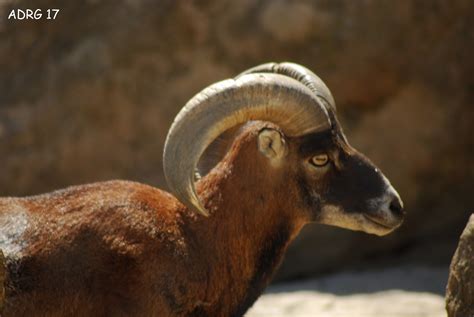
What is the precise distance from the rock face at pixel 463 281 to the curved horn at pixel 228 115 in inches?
52.5

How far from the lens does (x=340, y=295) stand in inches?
475

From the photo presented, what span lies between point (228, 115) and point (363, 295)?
512cm

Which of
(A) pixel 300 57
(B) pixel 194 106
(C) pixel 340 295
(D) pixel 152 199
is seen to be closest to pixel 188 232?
(D) pixel 152 199

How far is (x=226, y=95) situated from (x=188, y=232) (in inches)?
41.6

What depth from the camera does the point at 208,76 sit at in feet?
Result: 42.1

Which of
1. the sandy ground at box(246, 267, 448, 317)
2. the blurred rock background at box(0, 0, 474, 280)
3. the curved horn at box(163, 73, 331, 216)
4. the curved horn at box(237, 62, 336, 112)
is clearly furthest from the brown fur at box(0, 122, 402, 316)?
the blurred rock background at box(0, 0, 474, 280)

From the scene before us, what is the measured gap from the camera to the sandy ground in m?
11.4

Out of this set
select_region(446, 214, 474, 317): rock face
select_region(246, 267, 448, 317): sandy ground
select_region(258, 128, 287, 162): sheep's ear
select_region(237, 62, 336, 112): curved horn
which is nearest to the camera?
select_region(446, 214, 474, 317): rock face

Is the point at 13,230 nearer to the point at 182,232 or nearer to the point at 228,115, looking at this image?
the point at 182,232

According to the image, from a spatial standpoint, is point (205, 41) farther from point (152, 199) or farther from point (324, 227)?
point (152, 199)

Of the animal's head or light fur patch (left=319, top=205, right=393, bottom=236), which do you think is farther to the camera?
light fur patch (left=319, top=205, right=393, bottom=236)

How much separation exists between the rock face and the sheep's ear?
1498 mm

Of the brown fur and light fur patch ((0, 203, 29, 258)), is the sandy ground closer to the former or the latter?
the brown fur

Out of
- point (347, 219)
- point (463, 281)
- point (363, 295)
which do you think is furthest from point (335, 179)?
point (363, 295)
